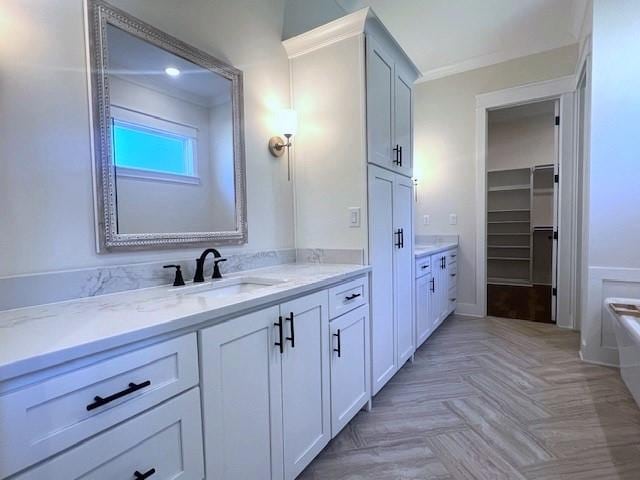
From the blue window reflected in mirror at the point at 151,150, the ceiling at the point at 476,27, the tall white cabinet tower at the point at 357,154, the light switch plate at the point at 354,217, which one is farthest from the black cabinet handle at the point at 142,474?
the ceiling at the point at 476,27

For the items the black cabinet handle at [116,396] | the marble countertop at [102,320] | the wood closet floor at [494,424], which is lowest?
the wood closet floor at [494,424]

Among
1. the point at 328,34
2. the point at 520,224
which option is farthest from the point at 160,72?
the point at 520,224

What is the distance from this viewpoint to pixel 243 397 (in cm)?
111

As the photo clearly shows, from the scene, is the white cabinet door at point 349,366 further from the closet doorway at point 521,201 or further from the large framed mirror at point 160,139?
the closet doorway at point 521,201

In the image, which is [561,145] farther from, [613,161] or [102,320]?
[102,320]

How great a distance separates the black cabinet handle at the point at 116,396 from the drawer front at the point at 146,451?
7 cm

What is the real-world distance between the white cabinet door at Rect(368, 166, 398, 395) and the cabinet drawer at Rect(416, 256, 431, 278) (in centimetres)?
58

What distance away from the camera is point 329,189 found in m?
2.05

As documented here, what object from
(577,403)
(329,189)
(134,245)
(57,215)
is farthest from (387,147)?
(577,403)

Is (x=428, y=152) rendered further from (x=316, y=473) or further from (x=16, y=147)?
(x=16, y=147)

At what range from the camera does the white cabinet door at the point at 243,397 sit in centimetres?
99

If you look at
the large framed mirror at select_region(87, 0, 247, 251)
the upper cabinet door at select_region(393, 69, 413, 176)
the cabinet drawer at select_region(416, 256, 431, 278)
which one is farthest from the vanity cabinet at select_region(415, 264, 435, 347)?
the large framed mirror at select_region(87, 0, 247, 251)

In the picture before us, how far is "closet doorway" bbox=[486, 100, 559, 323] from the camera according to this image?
17.5ft

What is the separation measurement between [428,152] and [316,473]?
11.6 ft
